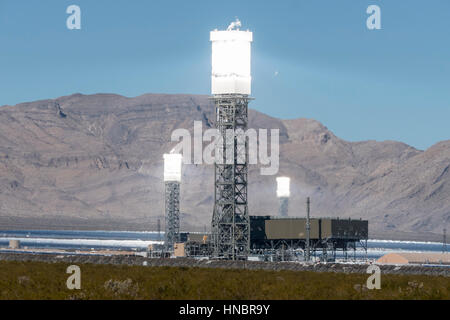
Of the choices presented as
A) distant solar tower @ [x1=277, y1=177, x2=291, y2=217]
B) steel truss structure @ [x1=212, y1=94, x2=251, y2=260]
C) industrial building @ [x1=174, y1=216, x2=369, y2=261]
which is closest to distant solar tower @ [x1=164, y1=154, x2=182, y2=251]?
distant solar tower @ [x1=277, y1=177, x2=291, y2=217]

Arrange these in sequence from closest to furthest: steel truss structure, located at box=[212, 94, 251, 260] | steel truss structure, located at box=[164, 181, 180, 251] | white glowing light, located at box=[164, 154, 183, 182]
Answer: steel truss structure, located at box=[212, 94, 251, 260] → steel truss structure, located at box=[164, 181, 180, 251] → white glowing light, located at box=[164, 154, 183, 182]

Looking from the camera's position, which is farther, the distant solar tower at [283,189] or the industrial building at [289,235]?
the distant solar tower at [283,189]

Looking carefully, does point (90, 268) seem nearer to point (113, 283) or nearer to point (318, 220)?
point (113, 283)

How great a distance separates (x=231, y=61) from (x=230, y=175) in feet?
50.4

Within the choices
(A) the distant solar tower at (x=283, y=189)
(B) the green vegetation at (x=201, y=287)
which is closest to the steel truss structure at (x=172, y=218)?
(A) the distant solar tower at (x=283, y=189)

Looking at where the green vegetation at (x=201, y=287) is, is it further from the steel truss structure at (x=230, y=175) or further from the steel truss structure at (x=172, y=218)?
the steel truss structure at (x=172, y=218)

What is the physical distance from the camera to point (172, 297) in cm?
4491

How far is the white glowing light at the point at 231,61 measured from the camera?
416 feet

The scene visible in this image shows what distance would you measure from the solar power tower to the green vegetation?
65.3m

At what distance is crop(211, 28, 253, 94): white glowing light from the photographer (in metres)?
127

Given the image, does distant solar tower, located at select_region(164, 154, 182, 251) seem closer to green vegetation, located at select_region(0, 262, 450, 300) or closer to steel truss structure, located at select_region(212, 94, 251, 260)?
steel truss structure, located at select_region(212, 94, 251, 260)
